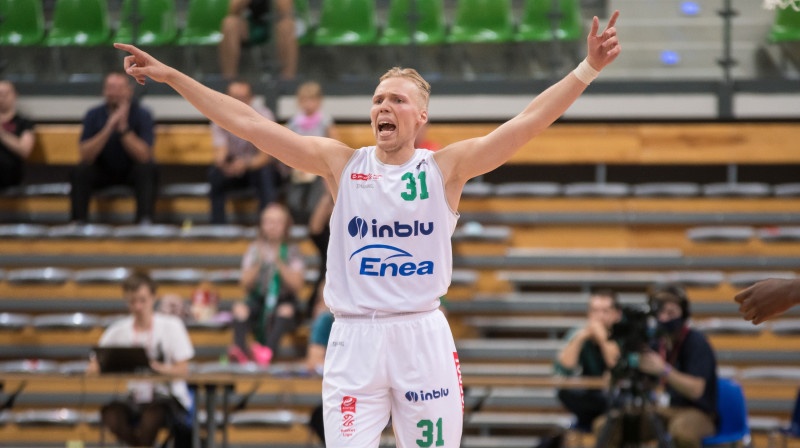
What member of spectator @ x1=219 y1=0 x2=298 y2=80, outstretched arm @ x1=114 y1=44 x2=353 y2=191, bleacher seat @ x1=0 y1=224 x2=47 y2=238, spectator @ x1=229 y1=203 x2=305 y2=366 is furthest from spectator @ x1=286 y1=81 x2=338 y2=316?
outstretched arm @ x1=114 y1=44 x2=353 y2=191

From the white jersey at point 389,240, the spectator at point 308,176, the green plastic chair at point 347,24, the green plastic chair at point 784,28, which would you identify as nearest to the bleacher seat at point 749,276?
the green plastic chair at point 784,28

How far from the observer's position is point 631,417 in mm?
6438

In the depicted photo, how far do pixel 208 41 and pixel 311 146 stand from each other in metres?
7.82

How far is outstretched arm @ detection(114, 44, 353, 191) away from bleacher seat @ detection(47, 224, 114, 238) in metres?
6.45

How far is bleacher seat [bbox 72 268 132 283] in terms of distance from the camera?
9.81m

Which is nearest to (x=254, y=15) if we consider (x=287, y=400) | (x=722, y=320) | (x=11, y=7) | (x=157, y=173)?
(x=157, y=173)

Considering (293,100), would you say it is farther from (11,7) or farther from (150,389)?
(150,389)

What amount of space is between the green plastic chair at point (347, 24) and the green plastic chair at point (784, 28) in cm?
398

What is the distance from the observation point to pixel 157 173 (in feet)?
33.7

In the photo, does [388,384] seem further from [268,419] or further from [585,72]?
[268,419]

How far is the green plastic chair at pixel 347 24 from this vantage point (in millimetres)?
11508

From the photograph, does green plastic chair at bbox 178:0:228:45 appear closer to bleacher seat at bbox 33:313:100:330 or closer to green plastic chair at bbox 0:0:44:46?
green plastic chair at bbox 0:0:44:46

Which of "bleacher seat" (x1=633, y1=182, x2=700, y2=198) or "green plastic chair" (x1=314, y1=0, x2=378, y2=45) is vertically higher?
"green plastic chair" (x1=314, y1=0, x2=378, y2=45)

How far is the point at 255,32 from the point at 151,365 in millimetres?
4924
